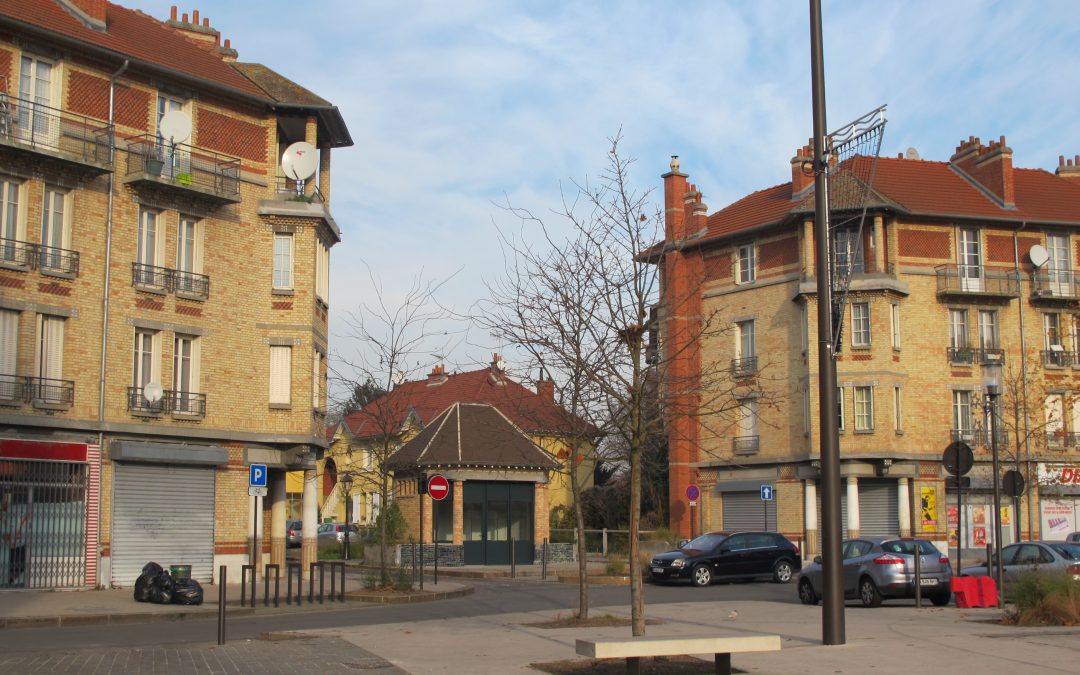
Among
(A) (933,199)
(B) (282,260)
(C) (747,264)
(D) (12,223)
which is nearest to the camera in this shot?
(D) (12,223)

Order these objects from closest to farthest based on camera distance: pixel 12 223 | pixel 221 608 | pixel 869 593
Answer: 1. pixel 221 608
2. pixel 869 593
3. pixel 12 223

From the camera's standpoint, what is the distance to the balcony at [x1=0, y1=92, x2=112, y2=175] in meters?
26.1

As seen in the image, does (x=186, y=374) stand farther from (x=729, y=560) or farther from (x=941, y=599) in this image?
(x=941, y=599)

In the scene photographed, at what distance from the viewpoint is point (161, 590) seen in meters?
23.7

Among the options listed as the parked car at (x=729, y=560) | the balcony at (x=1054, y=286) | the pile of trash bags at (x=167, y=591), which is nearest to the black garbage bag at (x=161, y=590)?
the pile of trash bags at (x=167, y=591)

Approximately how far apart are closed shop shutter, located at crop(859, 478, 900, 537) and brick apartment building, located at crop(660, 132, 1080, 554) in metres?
0.05

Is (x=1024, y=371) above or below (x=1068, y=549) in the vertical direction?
above

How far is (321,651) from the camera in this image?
47.9 feet

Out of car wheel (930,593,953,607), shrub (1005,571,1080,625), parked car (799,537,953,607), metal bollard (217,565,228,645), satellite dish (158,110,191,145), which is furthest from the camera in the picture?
satellite dish (158,110,191,145)

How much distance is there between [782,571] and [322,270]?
15451 millimetres

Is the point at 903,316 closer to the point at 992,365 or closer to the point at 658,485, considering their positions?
the point at 658,485

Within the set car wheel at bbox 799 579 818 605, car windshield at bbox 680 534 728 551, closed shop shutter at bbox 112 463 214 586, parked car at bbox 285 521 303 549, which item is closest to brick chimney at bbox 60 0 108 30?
closed shop shutter at bbox 112 463 214 586

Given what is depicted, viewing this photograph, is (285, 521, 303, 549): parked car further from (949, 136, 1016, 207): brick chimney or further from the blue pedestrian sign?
(949, 136, 1016, 207): brick chimney

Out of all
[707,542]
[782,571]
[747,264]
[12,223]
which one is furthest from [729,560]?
[12,223]
